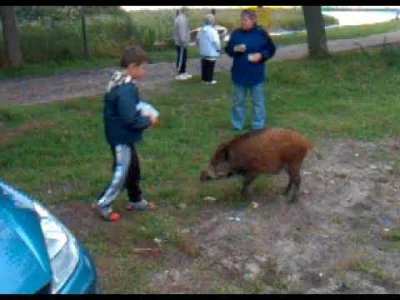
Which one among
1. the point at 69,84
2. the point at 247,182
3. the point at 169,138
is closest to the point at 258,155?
the point at 247,182

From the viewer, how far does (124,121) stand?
5.66 m

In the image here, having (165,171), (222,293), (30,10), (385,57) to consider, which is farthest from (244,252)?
(30,10)

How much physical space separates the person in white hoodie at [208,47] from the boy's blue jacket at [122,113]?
7193 mm

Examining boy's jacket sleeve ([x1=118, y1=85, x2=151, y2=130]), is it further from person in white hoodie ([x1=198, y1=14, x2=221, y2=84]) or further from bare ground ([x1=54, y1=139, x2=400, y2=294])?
person in white hoodie ([x1=198, y1=14, x2=221, y2=84])

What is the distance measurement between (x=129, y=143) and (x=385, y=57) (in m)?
10.0

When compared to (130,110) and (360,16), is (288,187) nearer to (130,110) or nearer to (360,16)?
(130,110)

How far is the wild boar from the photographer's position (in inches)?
249

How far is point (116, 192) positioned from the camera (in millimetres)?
5957

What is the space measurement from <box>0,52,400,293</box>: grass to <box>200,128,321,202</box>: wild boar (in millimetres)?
320

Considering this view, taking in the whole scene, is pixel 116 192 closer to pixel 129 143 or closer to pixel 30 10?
pixel 129 143

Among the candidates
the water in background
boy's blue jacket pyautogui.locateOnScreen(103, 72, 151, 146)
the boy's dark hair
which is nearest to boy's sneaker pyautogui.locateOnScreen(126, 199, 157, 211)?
boy's blue jacket pyautogui.locateOnScreen(103, 72, 151, 146)

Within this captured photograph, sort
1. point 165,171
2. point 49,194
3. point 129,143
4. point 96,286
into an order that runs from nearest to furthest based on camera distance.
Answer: point 96,286 < point 129,143 < point 49,194 < point 165,171

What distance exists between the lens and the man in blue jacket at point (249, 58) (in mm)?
8805

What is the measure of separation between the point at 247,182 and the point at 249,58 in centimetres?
280
